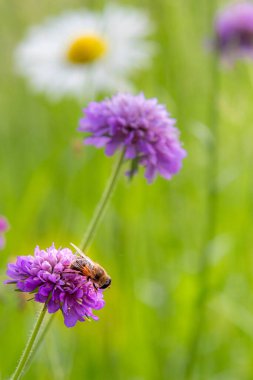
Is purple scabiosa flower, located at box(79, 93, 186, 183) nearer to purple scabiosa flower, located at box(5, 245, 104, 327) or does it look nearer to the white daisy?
purple scabiosa flower, located at box(5, 245, 104, 327)

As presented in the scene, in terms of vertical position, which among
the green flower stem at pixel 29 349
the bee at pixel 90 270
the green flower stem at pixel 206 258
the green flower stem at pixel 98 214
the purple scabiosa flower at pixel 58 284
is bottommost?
the green flower stem at pixel 29 349

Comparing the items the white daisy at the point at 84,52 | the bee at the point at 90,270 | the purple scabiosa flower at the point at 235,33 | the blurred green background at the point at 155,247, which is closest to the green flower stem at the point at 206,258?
the blurred green background at the point at 155,247

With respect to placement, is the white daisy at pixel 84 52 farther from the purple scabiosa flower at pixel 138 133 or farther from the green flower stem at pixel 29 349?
the green flower stem at pixel 29 349

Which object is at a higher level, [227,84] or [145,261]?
[227,84]

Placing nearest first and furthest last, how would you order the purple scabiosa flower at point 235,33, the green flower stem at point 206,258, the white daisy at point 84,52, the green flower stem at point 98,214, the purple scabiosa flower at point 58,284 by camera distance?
the purple scabiosa flower at point 58,284 < the green flower stem at point 98,214 < the green flower stem at point 206,258 < the purple scabiosa flower at point 235,33 < the white daisy at point 84,52

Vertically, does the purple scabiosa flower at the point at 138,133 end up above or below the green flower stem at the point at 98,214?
above

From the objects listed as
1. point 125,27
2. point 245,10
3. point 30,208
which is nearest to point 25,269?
point 30,208

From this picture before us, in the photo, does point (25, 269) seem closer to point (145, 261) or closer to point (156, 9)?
point (156, 9)
